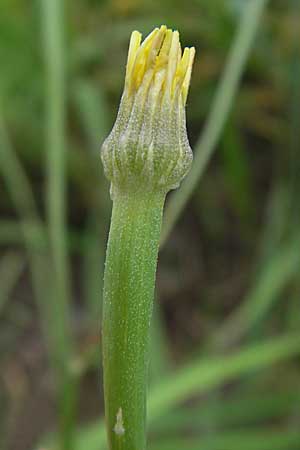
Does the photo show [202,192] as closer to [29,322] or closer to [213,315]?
[213,315]

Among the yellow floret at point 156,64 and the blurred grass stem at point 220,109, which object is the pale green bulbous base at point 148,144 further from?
the blurred grass stem at point 220,109

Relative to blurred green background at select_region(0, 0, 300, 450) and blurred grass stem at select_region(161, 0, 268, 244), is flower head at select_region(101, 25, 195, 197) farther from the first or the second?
blurred green background at select_region(0, 0, 300, 450)

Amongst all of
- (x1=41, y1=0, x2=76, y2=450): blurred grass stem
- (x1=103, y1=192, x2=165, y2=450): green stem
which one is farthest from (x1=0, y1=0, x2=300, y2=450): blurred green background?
(x1=103, y1=192, x2=165, y2=450): green stem

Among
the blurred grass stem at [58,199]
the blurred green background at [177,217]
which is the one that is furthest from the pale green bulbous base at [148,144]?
the blurred green background at [177,217]

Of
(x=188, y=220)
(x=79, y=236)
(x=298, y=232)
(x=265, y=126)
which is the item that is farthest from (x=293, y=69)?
(x=79, y=236)

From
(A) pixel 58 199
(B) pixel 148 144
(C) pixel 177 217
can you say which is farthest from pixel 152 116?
(C) pixel 177 217

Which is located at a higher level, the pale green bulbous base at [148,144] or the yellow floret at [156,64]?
the yellow floret at [156,64]
